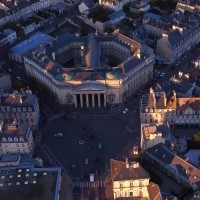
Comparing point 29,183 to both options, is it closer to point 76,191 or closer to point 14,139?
point 76,191

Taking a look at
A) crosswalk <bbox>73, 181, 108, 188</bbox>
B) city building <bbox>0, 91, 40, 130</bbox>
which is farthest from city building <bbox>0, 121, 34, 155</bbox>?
crosswalk <bbox>73, 181, 108, 188</bbox>

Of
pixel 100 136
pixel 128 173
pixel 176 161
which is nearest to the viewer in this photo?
pixel 128 173

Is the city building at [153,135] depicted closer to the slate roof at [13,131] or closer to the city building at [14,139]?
the city building at [14,139]

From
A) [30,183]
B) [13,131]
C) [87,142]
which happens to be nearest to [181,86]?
[87,142]

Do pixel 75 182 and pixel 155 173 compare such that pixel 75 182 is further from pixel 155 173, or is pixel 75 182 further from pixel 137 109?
pixel 137 109

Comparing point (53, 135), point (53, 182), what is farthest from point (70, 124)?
point (53, 182)

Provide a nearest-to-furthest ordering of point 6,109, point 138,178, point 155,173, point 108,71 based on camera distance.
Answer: point 138,178
point 155,173
point 6,109
point 108,71
